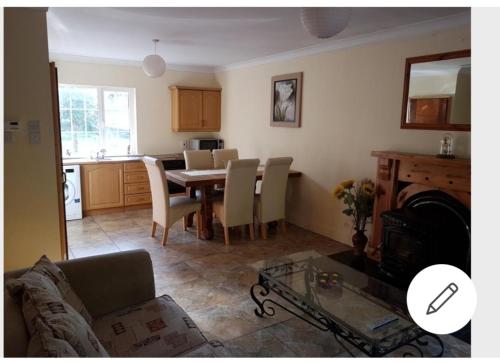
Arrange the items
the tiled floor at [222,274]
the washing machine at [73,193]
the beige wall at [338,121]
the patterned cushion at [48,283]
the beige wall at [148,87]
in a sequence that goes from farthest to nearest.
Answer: the beige wall at [148,87] → the washing machine at [73,193] → the beige wall at [338,121] → the tiled floor at [222,274] → the patterned cushion at [48,283]

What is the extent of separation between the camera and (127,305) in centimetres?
191

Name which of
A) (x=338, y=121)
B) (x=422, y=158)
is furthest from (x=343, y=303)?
(x=338, y=121)

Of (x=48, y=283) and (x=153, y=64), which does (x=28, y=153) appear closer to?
(x=48, y=283)

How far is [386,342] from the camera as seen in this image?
1795mm

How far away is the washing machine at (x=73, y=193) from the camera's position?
4742 millimetres

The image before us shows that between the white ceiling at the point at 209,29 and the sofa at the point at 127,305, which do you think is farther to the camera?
the white ceiling at the point at 209,29

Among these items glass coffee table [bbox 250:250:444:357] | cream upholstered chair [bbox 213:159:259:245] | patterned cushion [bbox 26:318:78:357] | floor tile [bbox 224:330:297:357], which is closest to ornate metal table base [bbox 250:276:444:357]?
glass coffee table [bbox 250:250:444:357]

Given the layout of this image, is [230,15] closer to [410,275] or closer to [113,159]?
[410,275]

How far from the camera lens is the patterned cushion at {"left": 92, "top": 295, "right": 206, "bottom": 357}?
155 centimetres

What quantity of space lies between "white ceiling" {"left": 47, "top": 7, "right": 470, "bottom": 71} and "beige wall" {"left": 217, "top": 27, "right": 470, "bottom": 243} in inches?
6.8

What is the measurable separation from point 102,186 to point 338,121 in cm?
331

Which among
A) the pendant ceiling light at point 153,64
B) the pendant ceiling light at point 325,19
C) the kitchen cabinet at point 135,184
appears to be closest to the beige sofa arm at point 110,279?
the pendant ceiling light at point 325,19

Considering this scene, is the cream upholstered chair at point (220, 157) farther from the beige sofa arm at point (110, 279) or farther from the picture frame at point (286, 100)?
the beige sofa arm at point (110, 279)

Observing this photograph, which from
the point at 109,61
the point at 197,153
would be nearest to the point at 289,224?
the point at 197,153
